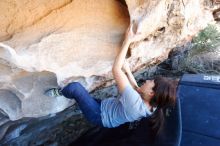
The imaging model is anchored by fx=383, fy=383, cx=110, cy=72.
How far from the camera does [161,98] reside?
3084 millimetres

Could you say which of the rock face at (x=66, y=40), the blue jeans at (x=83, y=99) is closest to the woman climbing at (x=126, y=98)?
the blue jeans at (x=83, y=99)

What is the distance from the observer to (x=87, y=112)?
11.2 feet

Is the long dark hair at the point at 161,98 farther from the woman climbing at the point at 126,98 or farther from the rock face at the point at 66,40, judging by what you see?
the rock face at the point at 66,40

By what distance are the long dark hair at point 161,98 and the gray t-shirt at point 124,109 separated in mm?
103

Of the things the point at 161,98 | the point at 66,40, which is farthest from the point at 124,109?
the point at 66,40

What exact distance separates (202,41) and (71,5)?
214cm

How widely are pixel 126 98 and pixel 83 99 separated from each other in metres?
0.43

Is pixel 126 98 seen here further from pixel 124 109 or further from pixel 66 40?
pixel 66 40

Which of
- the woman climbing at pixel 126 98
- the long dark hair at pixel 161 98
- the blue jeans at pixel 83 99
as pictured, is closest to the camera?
the long dark hair at pixel 161 98

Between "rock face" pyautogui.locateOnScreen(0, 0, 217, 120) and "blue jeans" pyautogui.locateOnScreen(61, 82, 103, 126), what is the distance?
0.45 ft

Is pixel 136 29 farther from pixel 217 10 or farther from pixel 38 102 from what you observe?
pixel 217 10

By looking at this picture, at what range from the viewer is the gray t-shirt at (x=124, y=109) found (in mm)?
3134

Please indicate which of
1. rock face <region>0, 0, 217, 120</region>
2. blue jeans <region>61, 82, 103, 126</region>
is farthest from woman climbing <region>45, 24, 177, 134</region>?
rock face <region>0, 0, 217, 120</region>

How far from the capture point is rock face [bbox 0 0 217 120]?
3.10m
